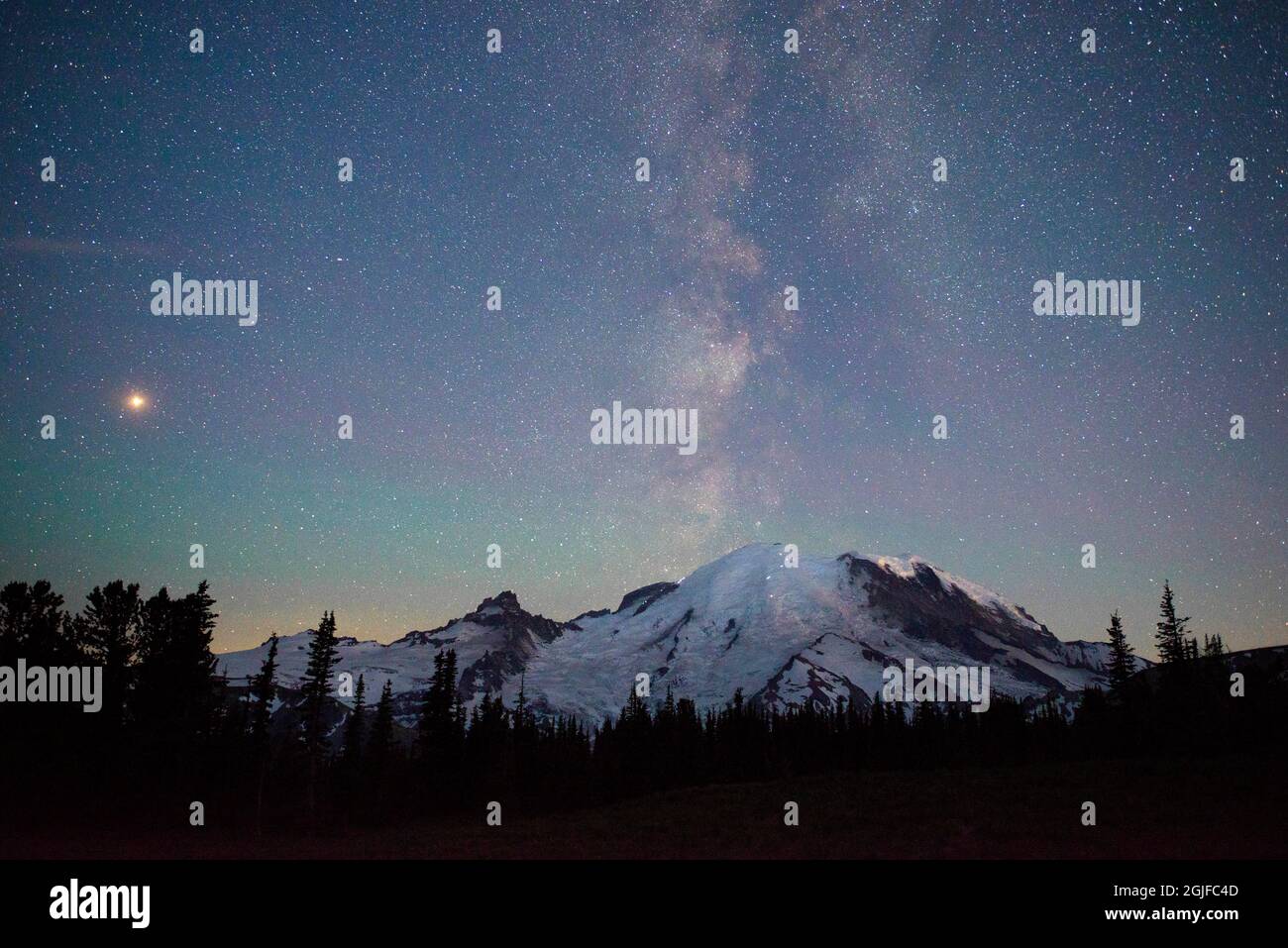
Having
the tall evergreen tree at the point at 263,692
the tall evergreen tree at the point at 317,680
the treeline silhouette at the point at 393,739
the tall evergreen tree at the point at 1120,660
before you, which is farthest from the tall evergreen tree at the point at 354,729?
the tall evergreen tree at the point at 1120,660

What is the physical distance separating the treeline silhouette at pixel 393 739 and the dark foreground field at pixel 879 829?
222 inches

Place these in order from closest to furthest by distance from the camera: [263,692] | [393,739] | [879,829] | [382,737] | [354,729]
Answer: [879,829]
[263,692]
[354,729]
[382,737]
[393,739]

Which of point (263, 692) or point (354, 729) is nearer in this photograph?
point (263, 692)

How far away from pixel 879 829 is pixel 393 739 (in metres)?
54.6

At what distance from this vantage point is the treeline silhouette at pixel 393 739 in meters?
47.8

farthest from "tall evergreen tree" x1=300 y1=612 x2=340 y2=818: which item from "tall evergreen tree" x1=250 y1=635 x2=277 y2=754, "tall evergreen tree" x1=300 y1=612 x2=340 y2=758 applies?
"tall evergreen tree" x1=250 y1=635 x2=277 y2=754

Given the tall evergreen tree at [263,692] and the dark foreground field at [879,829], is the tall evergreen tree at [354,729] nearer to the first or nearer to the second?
the tall evergreen tree at [263,692]

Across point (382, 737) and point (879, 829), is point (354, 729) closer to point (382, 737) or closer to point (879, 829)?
point (382, 737)

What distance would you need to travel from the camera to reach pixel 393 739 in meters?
76.6

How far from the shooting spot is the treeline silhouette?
157 ft

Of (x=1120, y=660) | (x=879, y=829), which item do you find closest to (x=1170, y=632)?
(x=1120, y=660)
